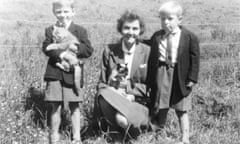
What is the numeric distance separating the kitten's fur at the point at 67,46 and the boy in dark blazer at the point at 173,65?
30.5 inches

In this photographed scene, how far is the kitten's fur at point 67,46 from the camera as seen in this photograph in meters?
3.77

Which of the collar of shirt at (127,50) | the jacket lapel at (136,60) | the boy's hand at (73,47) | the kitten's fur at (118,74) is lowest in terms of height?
the kitten's fur at (118,74)

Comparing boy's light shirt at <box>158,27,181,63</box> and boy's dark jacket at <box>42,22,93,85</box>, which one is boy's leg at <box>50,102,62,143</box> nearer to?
boy's dark jacket at <box>42,22,93,85</box>

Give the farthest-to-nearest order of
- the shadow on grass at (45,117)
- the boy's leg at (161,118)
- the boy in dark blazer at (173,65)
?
the shadow on grass at (45,117)
the boy's leg at (161,118)
the boy in dark blazer at (173,65)

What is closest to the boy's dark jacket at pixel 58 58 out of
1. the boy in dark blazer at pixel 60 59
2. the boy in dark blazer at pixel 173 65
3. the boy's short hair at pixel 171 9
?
the boy in dark blazer at pixel 60 59

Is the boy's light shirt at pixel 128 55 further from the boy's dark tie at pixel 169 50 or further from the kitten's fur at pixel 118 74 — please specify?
the boy's dark tie at pixel 169 50

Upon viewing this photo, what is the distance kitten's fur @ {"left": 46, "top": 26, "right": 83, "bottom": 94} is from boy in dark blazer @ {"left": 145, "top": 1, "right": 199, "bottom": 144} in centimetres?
77

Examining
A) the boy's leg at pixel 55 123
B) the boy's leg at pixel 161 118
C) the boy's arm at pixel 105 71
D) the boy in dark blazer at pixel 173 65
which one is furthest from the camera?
the boy's leg at pixel 161 118

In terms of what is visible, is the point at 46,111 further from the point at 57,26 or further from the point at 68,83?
the point at 57,26

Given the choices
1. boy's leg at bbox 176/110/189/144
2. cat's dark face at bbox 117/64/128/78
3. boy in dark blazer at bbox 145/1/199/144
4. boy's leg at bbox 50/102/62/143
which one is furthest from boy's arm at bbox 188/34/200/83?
boy's leg at bbox 50/102/62/143

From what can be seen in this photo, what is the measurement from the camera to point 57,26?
3861mm

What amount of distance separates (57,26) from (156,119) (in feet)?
4.79

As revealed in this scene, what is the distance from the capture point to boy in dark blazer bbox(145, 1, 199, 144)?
391 cm

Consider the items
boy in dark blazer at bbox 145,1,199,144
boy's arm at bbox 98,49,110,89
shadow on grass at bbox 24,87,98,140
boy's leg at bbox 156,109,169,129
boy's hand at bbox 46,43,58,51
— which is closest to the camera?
boy's hand at bbox 46,43,58,51
